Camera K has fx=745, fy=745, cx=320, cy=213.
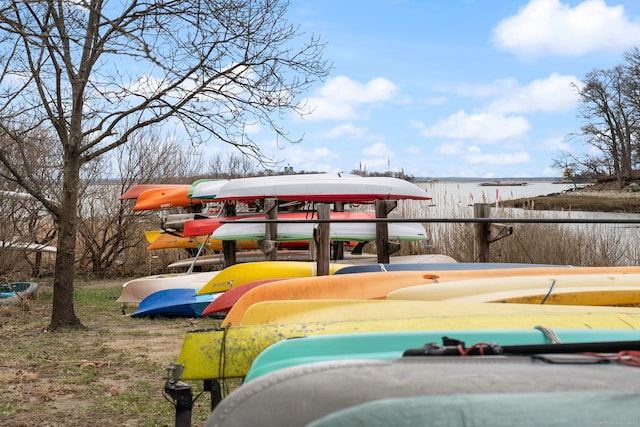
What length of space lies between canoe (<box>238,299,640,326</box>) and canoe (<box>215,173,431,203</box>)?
243 inches

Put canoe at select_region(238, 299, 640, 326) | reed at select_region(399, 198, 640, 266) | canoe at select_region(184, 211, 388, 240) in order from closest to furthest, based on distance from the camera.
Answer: canoe at select_region(238, 299, 640, 326), canoe at select_region(184, 211, 388, 240), reed at select_region(399, 198, 640, 266)

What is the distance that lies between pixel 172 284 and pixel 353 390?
8400mm

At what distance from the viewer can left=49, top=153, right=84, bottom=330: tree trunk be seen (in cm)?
757

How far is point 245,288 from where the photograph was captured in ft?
22.3

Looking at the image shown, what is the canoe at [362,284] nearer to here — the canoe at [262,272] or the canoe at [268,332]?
the canoe at [268,332]

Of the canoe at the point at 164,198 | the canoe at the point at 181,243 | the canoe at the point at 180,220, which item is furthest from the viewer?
the canoe at the point at 164,198

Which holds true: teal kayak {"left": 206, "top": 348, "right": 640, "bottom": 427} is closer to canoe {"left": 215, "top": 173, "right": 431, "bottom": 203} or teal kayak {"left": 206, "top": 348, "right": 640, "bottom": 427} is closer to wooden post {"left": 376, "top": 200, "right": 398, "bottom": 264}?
wooden post {"left": 376, "top": 200, "right": 398, "bottom": 264}

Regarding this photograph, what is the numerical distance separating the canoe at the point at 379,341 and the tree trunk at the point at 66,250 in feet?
18.0

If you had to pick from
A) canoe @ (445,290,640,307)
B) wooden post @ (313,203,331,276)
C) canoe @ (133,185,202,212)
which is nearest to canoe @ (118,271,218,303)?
wooden post @ (313,203,331,276)

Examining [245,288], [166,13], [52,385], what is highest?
[166,13]

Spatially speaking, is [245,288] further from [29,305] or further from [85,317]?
[29,305]

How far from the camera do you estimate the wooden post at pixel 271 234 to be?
1012cm

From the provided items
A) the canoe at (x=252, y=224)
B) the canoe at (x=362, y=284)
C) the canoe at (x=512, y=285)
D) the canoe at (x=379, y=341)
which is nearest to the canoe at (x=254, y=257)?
the canoe at (x=252, y=224)

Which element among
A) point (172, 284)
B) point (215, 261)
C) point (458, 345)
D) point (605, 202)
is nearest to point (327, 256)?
point (172, 284)
